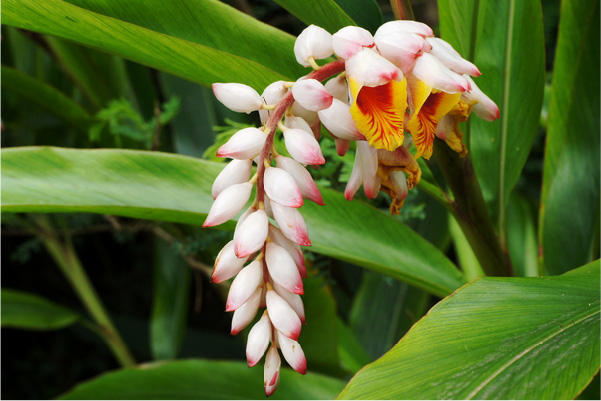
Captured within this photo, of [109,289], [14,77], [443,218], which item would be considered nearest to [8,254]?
[109,289]

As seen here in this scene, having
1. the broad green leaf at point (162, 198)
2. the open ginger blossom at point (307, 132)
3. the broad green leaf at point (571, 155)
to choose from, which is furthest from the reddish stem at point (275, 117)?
the broad green leaf at point (571, 155)

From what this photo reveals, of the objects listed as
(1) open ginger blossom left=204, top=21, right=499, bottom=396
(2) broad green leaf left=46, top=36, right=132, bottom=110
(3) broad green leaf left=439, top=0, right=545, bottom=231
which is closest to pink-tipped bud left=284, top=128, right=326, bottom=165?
(1) open ginger blossom left=204, top=21, right=499, bottom=396

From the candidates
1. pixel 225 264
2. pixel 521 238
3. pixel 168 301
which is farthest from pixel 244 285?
pixel 168 301

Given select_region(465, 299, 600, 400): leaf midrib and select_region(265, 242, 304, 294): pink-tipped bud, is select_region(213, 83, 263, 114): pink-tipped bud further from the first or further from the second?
select_region(465, 299, 600, 400): leaf midrib

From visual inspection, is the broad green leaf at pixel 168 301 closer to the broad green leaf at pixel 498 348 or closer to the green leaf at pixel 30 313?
the green leaf at pixel 30 313

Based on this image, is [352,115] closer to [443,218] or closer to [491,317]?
[491,317]
